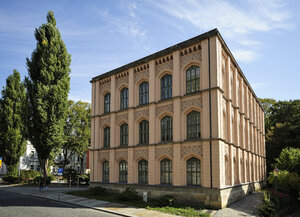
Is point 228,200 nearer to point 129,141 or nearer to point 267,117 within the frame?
point 129,141

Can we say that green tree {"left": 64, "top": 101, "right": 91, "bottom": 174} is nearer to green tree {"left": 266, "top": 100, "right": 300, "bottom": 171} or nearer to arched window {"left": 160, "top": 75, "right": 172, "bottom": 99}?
arched window {"left": 160, "top": 75, "right": 172, "bottom": 99}

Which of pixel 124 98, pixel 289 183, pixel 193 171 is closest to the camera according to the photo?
pixel 289 183

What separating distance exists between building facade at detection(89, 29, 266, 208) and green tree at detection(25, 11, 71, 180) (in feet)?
12.7

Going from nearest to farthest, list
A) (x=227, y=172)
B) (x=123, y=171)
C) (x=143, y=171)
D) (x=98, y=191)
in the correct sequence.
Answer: (x=227, y=172) → (x=143, y=171) → (x=98, y=191) → (x=123, y=171)

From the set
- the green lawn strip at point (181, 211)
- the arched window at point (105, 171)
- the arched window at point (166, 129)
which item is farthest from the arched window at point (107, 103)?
the green lawn strip at point (181, 211)

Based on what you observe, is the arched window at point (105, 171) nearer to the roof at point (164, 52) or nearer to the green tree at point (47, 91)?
the green tree at point (47, 91)

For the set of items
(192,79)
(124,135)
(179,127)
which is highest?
(192,79)

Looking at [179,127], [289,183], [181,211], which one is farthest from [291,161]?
[181,211]

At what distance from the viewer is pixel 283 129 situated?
35.7 m

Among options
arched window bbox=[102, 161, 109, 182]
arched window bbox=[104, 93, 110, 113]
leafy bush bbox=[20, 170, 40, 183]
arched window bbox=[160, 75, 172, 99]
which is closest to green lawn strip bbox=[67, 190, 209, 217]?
arched window bbox=[102, 161, 109, 182]

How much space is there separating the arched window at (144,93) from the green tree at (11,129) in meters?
21.3

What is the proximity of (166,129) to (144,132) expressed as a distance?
8.35 ft

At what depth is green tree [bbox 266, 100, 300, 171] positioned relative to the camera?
34987mm

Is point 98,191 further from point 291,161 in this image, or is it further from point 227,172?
point 291,161
